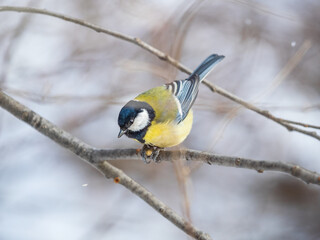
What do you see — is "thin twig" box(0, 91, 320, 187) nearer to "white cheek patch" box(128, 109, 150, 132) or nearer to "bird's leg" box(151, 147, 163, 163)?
"bird's leg" box(151, 147, 163, 163)

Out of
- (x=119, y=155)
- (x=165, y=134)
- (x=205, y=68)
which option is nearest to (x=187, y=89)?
(x=205, y=68)

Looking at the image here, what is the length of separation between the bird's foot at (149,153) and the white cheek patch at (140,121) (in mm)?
90

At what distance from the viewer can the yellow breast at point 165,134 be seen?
5.55ft

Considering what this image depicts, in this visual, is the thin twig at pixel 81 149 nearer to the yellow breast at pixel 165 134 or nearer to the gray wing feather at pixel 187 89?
the yellow breast at pixel 165 134

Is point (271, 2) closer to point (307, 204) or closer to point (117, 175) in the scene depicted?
point (307, 204)

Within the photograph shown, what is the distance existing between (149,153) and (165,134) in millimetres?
188

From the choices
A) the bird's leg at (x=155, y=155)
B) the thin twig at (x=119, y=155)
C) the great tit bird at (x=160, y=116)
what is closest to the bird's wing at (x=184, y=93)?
the great tit bird at (x=160, y=116)

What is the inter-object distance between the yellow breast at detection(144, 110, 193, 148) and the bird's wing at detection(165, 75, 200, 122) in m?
0.08

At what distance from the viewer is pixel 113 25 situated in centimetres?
311

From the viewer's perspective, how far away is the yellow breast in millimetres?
1692

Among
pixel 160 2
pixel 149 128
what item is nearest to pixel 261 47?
pixel 160 2

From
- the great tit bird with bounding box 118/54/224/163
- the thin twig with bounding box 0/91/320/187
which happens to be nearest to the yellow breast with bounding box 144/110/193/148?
the great tit bird with bounding box 118/54/224/163

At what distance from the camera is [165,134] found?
1.70 m

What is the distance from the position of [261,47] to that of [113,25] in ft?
4.04
